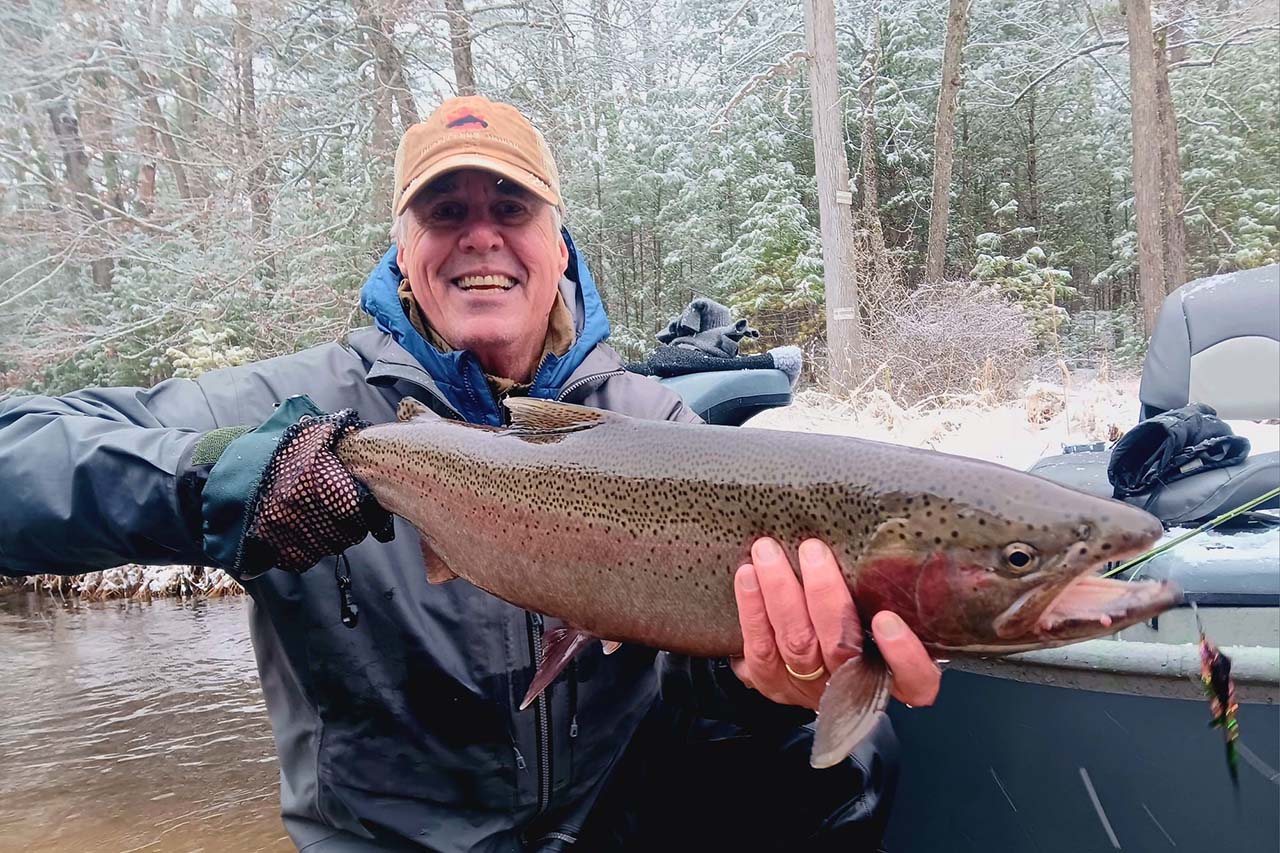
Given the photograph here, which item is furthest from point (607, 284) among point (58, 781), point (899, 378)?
→ point (58, 781)

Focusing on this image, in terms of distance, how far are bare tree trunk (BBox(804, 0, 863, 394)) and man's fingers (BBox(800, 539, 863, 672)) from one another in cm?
1147

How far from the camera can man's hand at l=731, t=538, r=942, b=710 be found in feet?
5.84

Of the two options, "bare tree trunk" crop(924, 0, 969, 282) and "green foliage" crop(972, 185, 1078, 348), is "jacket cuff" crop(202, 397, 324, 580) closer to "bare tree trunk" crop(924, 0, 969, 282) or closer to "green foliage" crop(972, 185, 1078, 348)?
"green foliage" crop(972, 185, 1078, 348)

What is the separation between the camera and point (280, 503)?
2123 mm

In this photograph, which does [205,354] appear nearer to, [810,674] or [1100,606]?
[810,674]

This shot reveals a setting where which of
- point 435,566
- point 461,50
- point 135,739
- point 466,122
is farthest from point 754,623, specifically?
point 461,50

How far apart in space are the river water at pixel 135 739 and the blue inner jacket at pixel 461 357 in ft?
11.5

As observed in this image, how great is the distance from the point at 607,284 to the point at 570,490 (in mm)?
21311

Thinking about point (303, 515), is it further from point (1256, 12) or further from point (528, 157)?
point (1256, 12)

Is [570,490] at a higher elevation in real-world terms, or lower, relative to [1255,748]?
higher

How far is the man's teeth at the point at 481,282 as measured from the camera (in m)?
3.02

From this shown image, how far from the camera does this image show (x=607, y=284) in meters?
23.1

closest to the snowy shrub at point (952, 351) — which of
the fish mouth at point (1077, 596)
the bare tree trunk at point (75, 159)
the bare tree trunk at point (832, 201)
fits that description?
the bare tree trunk at point (832, 201)

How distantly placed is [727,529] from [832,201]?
1307cm
